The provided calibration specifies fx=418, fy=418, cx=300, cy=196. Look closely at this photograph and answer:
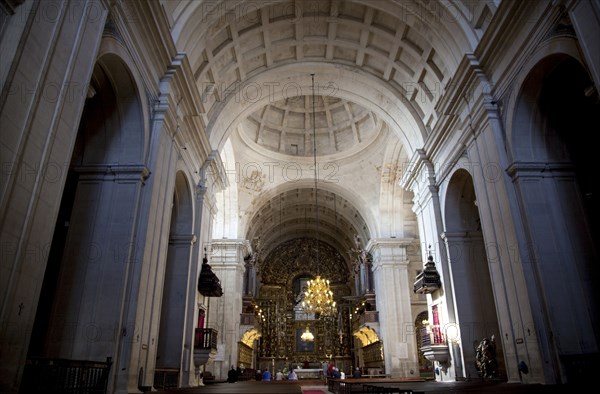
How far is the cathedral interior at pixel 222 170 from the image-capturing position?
4461mm

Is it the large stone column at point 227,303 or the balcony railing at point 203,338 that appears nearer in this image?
the balcony railing at point 203,338

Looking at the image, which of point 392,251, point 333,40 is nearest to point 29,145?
point 333,40

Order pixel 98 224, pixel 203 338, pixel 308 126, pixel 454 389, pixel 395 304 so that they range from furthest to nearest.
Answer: pixel 308 126
pixel 395 304
pixel 203 338
pixel 98 224
pixel 454 389

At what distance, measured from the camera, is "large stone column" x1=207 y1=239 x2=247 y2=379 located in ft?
55.2

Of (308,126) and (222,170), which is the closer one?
(222,170)

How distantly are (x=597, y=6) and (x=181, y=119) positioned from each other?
742 centimetres

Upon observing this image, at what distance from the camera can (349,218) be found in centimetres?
2264

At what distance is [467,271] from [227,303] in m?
10.3

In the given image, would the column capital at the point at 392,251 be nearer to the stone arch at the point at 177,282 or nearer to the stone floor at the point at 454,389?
the stone arch at the point at 177,282

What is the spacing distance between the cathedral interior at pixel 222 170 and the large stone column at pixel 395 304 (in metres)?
0.42

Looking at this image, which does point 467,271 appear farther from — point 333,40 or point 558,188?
point 333,40

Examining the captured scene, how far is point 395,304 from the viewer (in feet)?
57.5

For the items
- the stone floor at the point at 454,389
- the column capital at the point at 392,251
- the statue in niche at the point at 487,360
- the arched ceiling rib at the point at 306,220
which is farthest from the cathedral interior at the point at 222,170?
the arched ceiling rib at the point at 306,220

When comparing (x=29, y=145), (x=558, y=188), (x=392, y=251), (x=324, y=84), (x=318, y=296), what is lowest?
(x=29, y=145)
